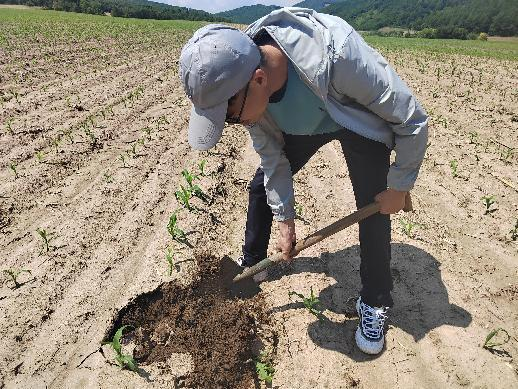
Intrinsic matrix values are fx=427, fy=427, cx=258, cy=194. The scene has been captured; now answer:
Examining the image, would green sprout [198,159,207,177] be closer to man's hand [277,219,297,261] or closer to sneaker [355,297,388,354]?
man's hand [277,219,297,261]

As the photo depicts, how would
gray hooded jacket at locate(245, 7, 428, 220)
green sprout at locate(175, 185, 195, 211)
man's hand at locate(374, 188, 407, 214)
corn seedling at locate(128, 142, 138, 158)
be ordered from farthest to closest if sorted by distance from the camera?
1. corn seedling at locate(128, 142, 138, 158)
2. green sprout at locate(175, 185, 195, 211)
3. man's hand at locate(374, 188, 407, 214)
4. gray hooded jacket at locate(245, 7, 428, 220)

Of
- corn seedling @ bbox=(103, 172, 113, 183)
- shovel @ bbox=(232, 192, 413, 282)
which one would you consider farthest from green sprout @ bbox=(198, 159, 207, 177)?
shovel @ bbox=(232, 192, 413, 282)

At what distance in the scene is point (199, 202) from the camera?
432 cm

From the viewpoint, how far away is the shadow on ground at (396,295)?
9.68 feet

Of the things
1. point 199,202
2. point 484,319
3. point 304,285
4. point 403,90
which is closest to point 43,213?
point 199,202

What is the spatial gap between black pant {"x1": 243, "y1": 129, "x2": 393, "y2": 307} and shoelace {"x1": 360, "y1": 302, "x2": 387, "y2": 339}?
0.15 feet

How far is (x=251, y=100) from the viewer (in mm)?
1953

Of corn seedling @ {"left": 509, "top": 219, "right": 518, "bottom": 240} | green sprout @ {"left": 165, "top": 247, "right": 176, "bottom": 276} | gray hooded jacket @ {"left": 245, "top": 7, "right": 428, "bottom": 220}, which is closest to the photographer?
gray hooded jacket @ {"left": 245, "top": 7, "right": 428, "bottom": 220}

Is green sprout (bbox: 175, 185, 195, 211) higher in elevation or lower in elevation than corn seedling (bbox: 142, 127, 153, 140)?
higher

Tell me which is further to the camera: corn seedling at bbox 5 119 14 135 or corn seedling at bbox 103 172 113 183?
corn seedling at bbox 5 119 14 135

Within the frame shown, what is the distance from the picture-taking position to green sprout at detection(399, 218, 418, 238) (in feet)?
12.8

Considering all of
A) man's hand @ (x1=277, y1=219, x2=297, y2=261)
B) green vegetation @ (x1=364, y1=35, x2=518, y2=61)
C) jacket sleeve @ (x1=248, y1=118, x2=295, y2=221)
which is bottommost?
green vegetation @ (x1=364, y1=35, x2=518, y2=61)

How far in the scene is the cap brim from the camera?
1.92 meters

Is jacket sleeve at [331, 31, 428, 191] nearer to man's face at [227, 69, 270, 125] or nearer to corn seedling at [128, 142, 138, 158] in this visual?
man's face at [227, 69, 270, 125]
